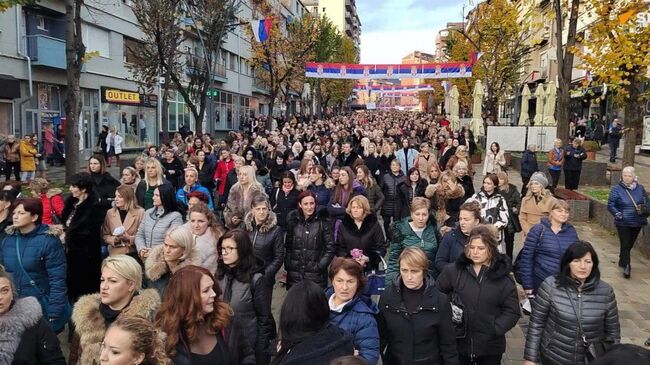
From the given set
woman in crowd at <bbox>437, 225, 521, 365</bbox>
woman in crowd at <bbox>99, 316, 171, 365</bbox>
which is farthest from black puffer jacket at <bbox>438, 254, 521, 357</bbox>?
woman in crowd at <bbox>99, 316, 171, 365</bbox>

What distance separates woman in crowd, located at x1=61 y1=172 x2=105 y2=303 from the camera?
5.64 meters

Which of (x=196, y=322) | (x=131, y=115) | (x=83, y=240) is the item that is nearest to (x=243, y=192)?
(x=83, y=240)

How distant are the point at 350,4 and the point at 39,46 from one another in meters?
117

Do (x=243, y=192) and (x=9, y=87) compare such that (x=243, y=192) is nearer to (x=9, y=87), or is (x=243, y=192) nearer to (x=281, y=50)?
(x=9, y=87)

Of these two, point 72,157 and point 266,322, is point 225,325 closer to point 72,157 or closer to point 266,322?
point 266,322

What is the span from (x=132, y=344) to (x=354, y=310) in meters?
1.45

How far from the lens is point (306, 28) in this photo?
36.4 m

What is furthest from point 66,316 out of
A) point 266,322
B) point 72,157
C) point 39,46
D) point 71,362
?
point 39,46

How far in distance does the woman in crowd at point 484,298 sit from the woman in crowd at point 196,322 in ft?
6.09

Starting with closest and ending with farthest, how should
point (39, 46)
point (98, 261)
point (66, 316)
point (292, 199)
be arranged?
point (66, 316)
point (98, 261)
point (292, 199)
point (39, 46)

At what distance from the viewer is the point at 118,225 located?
5.98 metres

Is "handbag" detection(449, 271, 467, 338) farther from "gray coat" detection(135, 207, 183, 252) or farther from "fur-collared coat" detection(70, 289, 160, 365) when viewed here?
"gray coat" detection(135, 207, 183, 252)

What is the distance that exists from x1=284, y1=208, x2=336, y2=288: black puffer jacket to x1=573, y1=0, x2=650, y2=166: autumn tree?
10288mm

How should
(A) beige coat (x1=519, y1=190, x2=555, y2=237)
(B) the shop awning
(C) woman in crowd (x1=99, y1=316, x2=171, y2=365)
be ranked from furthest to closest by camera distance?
(B) the shop awning → (A) beige coat (x1=519, y1=190, x2=555, y2=237) → (C) woman in crowd (x1=99, y1=316, x2=171, y2=365)
